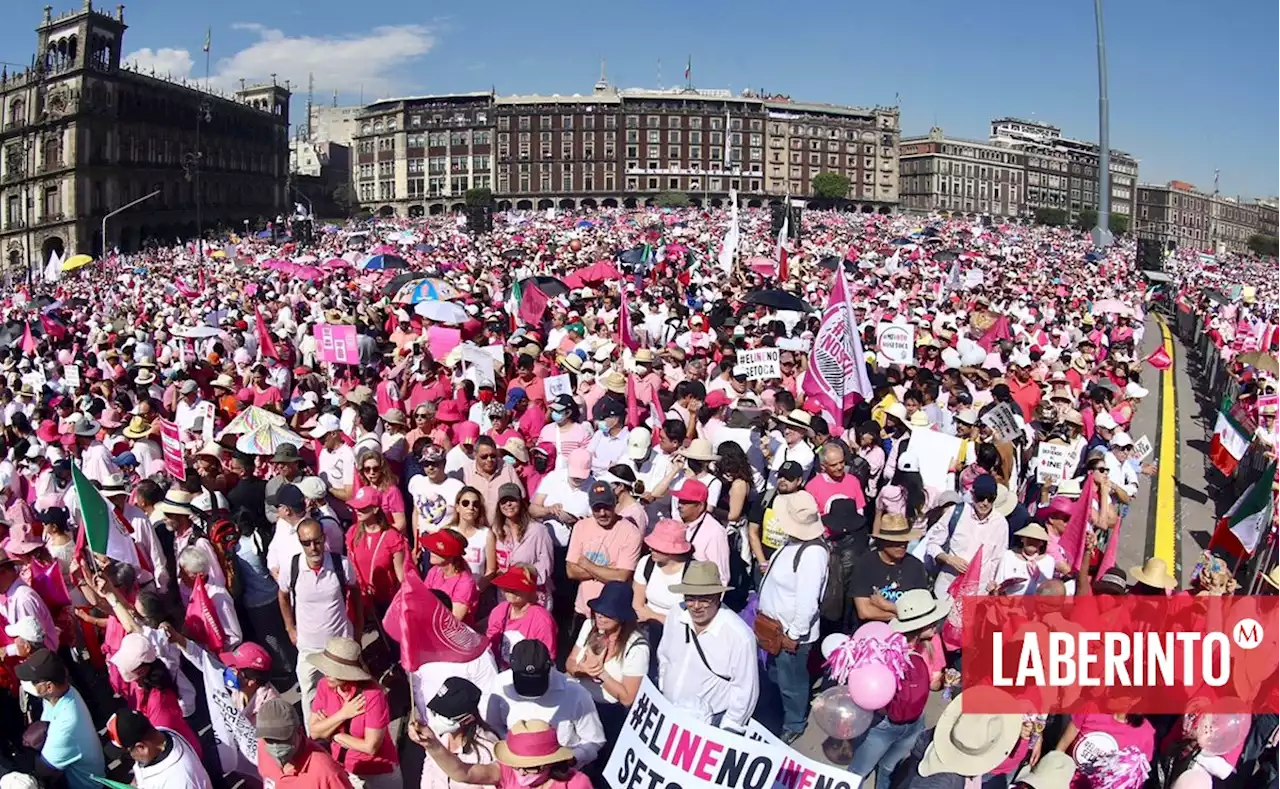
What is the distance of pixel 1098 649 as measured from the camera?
164 inches

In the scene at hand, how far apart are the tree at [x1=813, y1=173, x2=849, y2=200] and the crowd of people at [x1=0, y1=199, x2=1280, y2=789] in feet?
335

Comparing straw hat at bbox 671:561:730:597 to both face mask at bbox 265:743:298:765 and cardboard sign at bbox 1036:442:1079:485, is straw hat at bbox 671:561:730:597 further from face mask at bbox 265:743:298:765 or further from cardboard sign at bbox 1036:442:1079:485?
cardboard sign at bbox 1036:442:1079:485

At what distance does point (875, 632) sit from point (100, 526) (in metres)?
3.67

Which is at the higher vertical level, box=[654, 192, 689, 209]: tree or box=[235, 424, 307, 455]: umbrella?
box=[654, 192, 689, 209]: tree

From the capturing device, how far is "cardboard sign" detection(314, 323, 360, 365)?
1077 cm

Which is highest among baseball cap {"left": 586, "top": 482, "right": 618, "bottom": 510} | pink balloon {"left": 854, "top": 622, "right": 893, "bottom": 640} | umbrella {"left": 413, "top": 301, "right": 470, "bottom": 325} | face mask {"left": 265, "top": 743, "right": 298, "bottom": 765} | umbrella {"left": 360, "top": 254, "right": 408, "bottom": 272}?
umbrella {"left": 360, "top": 254, "right": 408, "bottom": 272}

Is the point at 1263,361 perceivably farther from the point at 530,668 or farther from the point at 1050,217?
the point at 1050,217

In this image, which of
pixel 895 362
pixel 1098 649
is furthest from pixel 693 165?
pixel 1098 649

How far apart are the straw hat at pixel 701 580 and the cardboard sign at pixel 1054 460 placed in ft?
14.1

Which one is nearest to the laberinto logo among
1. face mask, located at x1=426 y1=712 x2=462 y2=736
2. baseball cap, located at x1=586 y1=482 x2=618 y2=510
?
baseball cap, located at x1=586 y1=482 x2=618 y2=510

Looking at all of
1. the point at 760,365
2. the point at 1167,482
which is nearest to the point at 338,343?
the point at 760,365

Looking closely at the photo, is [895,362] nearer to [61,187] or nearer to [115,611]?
[115,611]

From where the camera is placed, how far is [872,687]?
387 centimetres

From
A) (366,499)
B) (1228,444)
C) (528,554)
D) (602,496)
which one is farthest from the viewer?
(1228,444)
